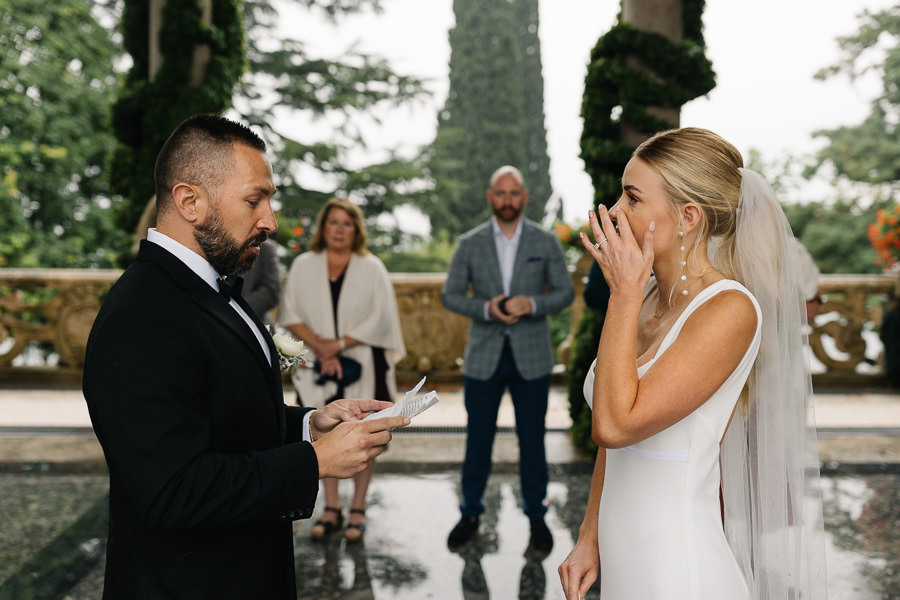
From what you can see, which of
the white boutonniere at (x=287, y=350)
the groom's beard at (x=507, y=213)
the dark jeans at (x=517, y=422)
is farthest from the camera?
the groom's beard at (x=507, y=213)

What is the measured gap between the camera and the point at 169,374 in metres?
1.50

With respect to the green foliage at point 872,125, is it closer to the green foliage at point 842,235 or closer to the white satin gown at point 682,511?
the green foliage at point 842,235

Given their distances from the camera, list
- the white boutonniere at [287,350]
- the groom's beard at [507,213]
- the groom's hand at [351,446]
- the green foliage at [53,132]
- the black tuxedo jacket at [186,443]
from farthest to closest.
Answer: the green foliage at [53,132]
the groom's beard at [507,213]
the white boutonniere at [287,350]
the groom's hand at [351,446]
the black tuxedo jacket at [186,443]

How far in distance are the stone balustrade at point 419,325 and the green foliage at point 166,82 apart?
1833mm

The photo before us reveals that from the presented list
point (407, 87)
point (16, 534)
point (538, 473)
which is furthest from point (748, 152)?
point (16, 534)

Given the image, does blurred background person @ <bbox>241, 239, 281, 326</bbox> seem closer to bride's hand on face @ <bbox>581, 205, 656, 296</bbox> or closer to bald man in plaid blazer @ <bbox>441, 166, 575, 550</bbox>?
bald man in plaid blazer @ <bbox>441, 166, 575, 550</bbox>

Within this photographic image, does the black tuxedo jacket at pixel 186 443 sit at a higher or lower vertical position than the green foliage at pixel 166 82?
lower

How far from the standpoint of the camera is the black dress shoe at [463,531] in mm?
4305

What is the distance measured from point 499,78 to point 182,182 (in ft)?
73.7

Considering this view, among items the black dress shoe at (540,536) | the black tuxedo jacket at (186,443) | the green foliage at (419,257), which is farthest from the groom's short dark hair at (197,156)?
the green foliage at (419,257)

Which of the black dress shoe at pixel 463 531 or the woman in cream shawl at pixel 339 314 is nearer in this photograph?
the black dress shoe at pixel 463 531

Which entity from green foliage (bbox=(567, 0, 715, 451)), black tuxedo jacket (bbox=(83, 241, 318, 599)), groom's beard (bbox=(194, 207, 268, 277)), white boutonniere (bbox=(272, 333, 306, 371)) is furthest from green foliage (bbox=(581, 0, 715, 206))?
black tuxedo jacket (bbox=(83, 241, 318, 599))

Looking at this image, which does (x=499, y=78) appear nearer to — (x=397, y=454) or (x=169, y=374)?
(x=397, y=454)

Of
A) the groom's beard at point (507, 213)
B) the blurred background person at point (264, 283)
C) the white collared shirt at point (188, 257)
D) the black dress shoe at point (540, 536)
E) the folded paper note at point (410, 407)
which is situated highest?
the groom's beard at point (507, 213)
